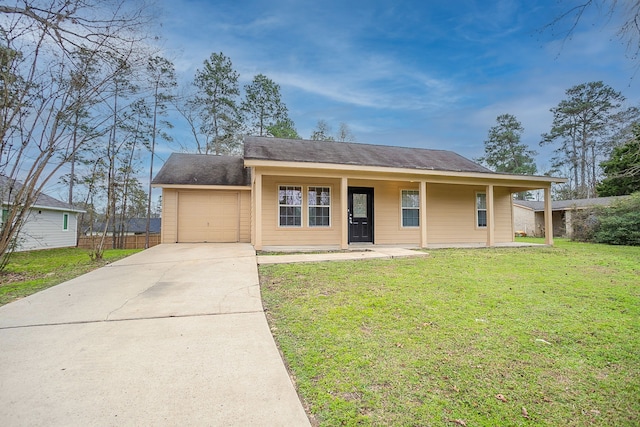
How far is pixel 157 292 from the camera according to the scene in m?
4.30

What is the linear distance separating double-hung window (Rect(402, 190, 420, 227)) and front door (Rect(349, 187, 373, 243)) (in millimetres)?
1348

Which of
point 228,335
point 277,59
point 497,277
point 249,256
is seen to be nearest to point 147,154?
point 277,59

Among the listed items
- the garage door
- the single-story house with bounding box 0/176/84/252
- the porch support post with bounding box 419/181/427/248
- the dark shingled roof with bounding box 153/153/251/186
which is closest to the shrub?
the porch support post with bounding box 419/181/427/248

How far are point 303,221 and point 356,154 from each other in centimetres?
341

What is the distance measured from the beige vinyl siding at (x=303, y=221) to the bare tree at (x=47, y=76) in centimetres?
490

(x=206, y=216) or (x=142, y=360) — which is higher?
(x=206, y=216)

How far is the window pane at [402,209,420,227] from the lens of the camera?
10.8 m

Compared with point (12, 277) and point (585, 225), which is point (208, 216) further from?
point (585, 225)

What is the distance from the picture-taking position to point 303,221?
9.73m

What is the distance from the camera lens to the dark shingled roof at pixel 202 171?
1086 centimetres

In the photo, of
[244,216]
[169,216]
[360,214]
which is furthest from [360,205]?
[169,216]

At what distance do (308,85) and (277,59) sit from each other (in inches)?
102

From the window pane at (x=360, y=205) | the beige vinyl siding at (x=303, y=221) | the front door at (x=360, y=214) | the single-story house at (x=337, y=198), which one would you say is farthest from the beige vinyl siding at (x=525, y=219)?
the beige vinyl siding at (x=303, y=221)

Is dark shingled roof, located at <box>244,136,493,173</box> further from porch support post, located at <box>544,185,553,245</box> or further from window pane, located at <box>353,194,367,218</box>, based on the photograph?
porch support post, located at <box>544,185,553,245</box>
